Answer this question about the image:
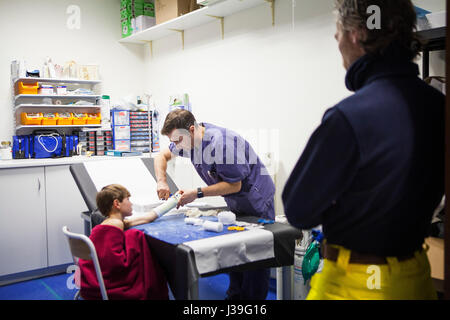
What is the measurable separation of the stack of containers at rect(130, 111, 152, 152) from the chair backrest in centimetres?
277

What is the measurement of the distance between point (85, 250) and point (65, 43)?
345 centimetres

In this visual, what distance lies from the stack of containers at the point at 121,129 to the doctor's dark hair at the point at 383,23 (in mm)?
3778

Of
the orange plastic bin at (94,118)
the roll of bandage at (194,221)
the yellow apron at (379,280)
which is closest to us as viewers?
the yellow apron at (379,280)

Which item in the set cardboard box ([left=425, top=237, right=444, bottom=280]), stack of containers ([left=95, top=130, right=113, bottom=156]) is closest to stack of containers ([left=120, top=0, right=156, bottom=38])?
stack of containers ([left=95, top=130, right=113, bottom=156])

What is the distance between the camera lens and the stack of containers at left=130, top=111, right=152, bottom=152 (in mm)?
4602

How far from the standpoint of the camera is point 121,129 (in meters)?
4.52

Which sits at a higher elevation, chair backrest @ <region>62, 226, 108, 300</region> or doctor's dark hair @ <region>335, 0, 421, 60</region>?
doctor's dark hair @ <region>335, 0, 421, 60</region>

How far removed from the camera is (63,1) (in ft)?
15.1

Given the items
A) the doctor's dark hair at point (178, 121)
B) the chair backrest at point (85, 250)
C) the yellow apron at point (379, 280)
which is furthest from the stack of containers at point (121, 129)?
the yellow apron at point (379, 280)

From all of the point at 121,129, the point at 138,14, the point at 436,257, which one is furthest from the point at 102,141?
the point at 436,257

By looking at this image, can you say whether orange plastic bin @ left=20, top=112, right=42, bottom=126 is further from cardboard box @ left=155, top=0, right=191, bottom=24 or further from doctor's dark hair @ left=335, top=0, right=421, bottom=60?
doctor's dark hair @ left=335, top=0, right=421, bottom=60

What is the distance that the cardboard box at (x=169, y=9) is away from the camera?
4.15 meters

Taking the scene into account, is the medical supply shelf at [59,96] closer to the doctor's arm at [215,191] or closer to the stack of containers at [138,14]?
the stack of containers at [138,14]
